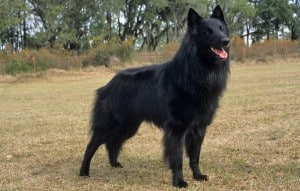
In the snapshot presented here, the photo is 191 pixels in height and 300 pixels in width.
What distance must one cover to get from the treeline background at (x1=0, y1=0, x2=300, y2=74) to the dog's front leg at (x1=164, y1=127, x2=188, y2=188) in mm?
29349

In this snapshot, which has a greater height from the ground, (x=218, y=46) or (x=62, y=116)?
(x=218, y=46)

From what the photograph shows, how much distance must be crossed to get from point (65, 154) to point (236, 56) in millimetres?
33081

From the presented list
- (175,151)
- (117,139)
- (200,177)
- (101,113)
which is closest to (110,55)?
(117,139)

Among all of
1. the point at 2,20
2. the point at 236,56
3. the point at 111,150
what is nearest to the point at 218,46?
the point at 111,150

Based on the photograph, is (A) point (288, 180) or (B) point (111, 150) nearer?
(A) point (288, 180)

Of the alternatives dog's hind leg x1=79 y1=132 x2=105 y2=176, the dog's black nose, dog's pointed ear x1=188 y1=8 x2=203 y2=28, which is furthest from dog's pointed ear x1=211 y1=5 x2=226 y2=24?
dog's hind leg x1=79 y1=132 x2=105 y2=176

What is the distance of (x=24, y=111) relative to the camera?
14.7 m

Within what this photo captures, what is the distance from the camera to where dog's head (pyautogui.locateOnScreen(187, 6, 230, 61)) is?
548 cm

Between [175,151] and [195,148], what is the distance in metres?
0.47

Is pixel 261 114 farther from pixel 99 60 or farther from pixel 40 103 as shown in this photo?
pixel 99 60

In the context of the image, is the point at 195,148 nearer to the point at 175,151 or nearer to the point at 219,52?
the point at 175,151

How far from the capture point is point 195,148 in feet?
20.4

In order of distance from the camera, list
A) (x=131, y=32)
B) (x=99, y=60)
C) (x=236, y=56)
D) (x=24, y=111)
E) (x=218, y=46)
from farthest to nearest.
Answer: (x=131, y=32) → (x=236, y=56) → (x=99, y=60) → (x=24, y=111) → (x=218, y=46)

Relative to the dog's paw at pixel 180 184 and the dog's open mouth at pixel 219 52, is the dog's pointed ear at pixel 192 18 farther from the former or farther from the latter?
the dog's paw at pixel 180 184
